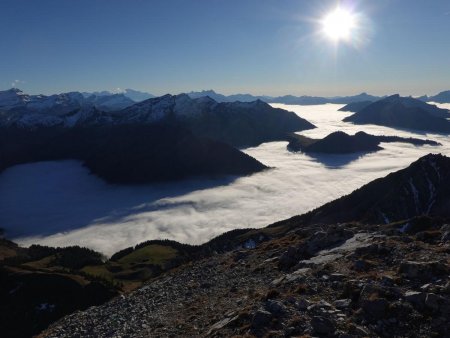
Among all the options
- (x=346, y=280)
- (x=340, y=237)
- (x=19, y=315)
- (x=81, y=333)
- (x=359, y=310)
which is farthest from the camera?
(x=19, y=315)

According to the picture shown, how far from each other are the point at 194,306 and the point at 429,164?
173m

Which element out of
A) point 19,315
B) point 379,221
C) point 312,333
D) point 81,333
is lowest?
point 19,315

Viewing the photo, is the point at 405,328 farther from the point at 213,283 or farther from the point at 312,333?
the point at 213,283

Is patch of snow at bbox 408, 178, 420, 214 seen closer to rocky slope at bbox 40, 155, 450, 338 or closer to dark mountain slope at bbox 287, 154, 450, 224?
dark mountain slope at bbox 287, 154, 450, 224

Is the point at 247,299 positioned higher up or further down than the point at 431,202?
higher up

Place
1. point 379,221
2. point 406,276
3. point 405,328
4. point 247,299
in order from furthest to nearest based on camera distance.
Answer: point 379,221, point 247,299, point 406,276, point 405,328

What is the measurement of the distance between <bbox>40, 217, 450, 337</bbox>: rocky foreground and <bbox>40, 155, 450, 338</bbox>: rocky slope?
0.07 m

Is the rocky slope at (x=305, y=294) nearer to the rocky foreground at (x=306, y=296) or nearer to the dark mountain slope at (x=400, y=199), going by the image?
the rocky foreground at (x=306, y=296)

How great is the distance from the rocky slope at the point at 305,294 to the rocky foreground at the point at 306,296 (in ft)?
0.24

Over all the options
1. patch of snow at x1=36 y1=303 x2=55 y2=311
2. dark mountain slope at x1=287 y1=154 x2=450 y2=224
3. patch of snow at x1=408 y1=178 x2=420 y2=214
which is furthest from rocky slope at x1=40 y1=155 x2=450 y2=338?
patch of snow at x1=408 y1=178 x2=420 y2=214

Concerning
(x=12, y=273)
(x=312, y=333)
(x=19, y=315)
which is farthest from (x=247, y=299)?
(x=12, y=273)

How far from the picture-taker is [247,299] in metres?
39.6

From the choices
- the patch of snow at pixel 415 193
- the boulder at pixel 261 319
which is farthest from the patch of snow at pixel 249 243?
the boulder at pixel 261 319

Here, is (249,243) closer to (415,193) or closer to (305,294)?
(415,193)
